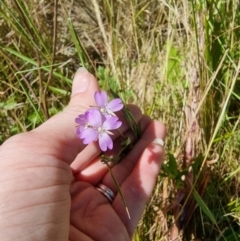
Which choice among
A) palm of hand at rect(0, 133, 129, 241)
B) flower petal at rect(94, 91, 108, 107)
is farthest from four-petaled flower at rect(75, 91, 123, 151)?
palm of hand at rect(0, 133, 129, 241)

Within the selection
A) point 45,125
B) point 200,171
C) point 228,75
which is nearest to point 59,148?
point 45,125

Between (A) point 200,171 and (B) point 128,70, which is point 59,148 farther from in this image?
(B) point 128,70

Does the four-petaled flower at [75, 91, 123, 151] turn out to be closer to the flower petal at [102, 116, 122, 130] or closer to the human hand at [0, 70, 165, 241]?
the flower petal at [102, 116, 122, 130]

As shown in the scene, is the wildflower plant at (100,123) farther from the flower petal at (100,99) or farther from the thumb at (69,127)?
the thumb at (69,127)

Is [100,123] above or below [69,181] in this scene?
above

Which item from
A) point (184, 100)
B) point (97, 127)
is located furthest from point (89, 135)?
point (184, 100)

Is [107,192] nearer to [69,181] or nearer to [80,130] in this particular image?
[69,181]

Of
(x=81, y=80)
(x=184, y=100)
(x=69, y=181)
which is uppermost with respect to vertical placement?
(x=81, y=80)
